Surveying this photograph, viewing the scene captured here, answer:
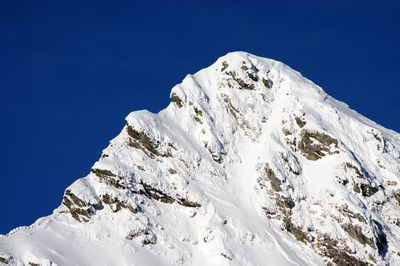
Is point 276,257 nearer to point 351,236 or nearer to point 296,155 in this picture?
point 351,236

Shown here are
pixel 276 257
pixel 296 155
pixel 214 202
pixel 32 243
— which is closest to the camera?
pixel 32 243

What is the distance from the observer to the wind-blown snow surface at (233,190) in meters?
76.6

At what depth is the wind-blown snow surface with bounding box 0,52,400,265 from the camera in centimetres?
7662

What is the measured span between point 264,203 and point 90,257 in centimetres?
2329

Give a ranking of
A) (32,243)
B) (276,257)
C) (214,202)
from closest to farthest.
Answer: (32,243)
(276,257)
(214,202)

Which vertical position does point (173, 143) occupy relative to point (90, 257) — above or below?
above

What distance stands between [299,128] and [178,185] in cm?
1992

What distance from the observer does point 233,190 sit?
86062 mm

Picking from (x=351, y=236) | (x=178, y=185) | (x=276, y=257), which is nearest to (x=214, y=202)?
(x=178, y=185)

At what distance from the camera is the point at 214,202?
272ft

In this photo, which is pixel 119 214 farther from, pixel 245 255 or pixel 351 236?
pixel 351 236

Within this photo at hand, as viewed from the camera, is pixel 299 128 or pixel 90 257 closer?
pixel 90 257

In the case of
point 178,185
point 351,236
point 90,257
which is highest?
point 178,185

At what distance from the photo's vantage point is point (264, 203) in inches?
3290
